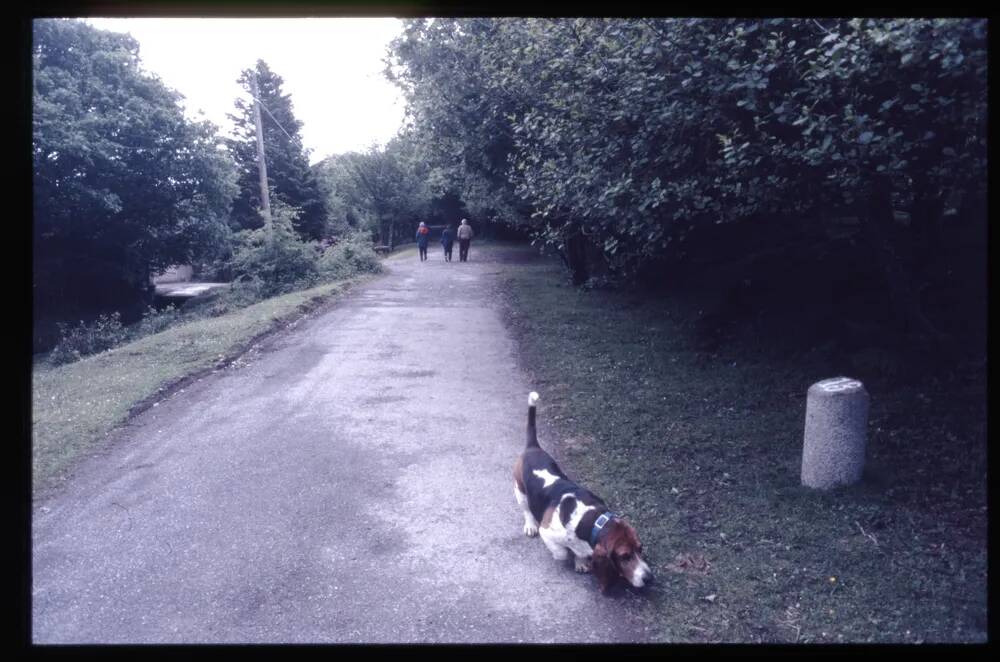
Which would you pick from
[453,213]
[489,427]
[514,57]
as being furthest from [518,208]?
[453,213]

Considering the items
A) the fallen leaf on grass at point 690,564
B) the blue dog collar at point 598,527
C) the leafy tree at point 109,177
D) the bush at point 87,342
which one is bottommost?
the fallen leaf on grass at point 690,564

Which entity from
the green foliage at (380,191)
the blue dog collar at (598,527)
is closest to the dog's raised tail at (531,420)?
the blue dog collar at (598,527)

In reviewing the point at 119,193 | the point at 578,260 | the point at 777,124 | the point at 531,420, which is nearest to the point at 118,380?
the point at 531,420

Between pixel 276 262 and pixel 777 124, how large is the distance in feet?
52.6

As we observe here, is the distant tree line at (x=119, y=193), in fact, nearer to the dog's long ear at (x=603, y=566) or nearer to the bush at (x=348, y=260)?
→ the bush at (x=348, y=260)

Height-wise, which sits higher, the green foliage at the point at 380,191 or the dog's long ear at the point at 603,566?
the green foliage at the point at 380,191

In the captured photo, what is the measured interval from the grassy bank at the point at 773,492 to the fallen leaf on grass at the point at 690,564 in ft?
0.04

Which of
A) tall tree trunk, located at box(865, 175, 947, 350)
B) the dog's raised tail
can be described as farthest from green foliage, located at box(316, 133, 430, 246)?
the dog's raised tail

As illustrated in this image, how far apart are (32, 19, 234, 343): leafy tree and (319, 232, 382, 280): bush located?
17.8ft

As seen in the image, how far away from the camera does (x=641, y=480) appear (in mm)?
6000

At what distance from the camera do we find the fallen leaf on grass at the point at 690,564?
459 centimetres

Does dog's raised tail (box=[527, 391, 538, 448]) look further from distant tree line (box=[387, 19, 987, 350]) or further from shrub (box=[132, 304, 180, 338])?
shrub (box=[132, 304, 180, 338])

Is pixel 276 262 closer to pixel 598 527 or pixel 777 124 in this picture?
pixel 777 124

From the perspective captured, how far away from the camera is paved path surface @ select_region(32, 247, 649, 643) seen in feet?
13.5
